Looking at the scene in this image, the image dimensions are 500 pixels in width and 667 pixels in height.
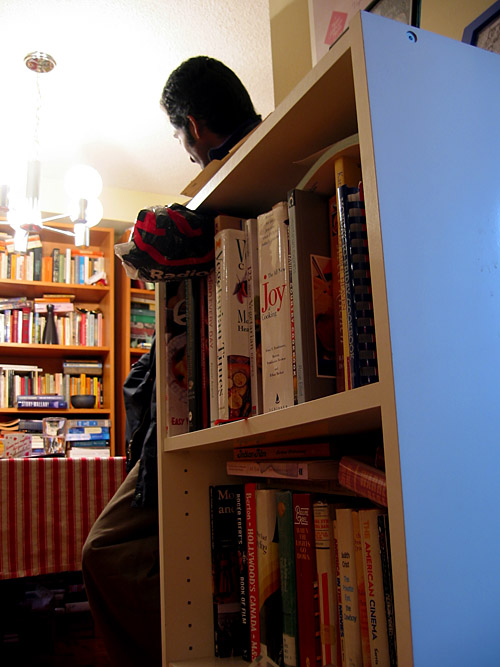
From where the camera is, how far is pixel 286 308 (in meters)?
0.75

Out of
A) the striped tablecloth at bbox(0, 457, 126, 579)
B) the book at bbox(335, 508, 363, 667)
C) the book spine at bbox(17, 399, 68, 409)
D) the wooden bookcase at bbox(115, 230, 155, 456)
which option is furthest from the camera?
the wooden bookcase at bbox(115, 230, 155, 456)

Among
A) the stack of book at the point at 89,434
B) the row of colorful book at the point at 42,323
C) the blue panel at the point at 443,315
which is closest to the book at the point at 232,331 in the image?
the blue panel at the point at 443,315

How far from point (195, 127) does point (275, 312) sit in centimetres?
79

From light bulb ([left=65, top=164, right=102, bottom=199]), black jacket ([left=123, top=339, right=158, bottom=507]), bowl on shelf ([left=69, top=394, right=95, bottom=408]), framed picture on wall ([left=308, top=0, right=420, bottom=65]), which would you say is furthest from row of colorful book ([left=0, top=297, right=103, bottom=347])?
framed picture on wall ([left=308, top=0, right=420, bottom=65])

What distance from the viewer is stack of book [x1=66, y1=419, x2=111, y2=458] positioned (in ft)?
13.4

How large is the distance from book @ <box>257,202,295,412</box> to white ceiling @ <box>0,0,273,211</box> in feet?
8.34

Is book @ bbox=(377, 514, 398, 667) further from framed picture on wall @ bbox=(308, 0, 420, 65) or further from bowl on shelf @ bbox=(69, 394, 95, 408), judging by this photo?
bowl on shelf @ bbox=(69, 394, 95, 408)

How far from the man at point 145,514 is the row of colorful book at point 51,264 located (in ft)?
9.95

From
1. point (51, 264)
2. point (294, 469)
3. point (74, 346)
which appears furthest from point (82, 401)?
point (294, 469)

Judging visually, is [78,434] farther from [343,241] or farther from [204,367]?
[343,241]

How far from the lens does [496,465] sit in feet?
1.72

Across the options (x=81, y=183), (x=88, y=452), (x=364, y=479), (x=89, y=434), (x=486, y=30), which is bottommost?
(x=364, y=479)

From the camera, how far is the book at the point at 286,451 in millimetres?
→ 837

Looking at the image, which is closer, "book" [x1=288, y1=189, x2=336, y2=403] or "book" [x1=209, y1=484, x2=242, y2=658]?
"book" [x1=288, y1=189, x2=336, y2=403]
